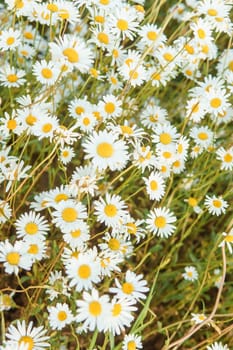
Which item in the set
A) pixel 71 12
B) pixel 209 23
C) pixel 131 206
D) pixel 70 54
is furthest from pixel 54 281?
pixel 209 23

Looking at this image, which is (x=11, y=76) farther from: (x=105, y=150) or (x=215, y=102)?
(x=215, y=102)

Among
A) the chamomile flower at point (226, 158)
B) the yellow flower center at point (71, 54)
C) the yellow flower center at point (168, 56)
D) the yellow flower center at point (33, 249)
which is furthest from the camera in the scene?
the yellow flower center at point (168, 56)

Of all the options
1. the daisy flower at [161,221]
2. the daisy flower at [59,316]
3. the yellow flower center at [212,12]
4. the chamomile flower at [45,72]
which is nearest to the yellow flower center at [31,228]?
the daisy flower at [59,316]

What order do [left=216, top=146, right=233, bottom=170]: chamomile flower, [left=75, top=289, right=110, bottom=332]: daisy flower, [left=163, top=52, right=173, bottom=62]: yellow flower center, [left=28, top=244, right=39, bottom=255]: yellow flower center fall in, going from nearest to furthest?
[left=75, top=289, right=110, bottom=332]: daisy flower < [left=28, top=244, right=39, bottom=255]: yellow flower center < [left=216, top=146, right=233, bottom=170]: chamomile flower < [left=163, top=52, right=173, bottom=62]: yellow flower center

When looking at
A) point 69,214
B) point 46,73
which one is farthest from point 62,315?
point 46,73

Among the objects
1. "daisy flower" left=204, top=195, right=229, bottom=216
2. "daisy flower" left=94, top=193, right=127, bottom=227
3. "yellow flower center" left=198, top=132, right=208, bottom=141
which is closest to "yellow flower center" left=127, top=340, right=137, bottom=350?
"daisy flower" left=94, top=193, right=127, bottom=227

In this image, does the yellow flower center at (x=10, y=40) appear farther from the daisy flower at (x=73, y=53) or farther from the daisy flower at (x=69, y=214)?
the daisy flower at (x=69, y=214)

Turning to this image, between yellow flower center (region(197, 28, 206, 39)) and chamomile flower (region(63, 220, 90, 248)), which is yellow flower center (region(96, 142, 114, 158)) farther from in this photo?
yellow flower center (region(197, 28, 206, 39))
